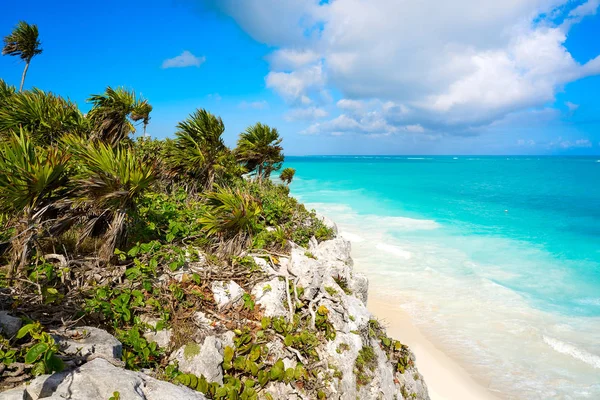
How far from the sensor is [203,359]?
416 centimetres

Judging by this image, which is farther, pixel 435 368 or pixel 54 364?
pixel 435 368

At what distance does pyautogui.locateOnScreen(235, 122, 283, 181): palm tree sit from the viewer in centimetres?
1356

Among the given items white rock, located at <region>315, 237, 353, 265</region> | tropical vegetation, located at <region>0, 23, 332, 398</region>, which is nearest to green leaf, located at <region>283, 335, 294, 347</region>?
tropical vegetation, located at <region>0, 23, 332, 398</region>

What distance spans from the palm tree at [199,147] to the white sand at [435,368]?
7198 millimetres

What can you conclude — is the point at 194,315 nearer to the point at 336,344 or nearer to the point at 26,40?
the point at 336,344

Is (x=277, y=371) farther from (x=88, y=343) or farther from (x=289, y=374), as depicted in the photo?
(x=88, y=343)

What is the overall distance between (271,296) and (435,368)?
5889 mm

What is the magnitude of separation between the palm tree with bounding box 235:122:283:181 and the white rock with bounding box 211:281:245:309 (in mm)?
8820

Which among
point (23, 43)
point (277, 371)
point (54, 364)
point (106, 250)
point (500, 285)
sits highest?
point (23, 43)

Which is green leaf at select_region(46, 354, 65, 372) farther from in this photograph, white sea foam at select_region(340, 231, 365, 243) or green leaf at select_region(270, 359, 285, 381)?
white sea foam at select_region(340, 231, 365, 243)

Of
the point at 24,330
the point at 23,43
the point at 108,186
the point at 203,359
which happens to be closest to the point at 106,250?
the point at 108,186

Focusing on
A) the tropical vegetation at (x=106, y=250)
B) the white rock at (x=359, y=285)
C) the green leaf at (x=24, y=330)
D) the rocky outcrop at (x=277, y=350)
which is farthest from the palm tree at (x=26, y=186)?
the white rock at (x=359, y=285)

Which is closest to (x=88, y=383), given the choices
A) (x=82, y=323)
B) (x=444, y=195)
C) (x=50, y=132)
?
(x=82, y=323)

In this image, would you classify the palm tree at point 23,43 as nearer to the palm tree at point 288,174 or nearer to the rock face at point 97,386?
the palm tree at point 288,174
